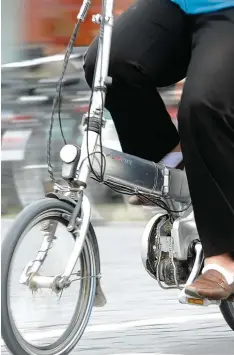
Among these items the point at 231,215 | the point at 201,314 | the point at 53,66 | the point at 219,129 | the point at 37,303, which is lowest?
the point at 53,66

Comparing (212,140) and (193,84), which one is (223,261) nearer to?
(212,140)

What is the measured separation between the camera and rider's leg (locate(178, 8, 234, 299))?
13.4 feet

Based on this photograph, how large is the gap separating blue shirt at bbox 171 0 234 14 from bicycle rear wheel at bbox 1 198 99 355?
2.73ft

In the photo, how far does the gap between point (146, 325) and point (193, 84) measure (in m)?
1.53

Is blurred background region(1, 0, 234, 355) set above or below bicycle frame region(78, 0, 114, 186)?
below

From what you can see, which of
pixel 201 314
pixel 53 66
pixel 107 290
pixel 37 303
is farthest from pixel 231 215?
pixel 53 66

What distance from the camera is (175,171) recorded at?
465cm

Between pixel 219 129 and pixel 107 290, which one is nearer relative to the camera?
pixel 219 129

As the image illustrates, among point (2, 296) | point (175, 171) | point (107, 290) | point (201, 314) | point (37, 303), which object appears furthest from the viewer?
point (107, 290)

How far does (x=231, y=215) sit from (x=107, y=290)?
223 cm

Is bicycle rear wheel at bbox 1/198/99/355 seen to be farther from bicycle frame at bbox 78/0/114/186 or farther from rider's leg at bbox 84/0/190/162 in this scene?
rider's leg at bbox 84/0/190/162

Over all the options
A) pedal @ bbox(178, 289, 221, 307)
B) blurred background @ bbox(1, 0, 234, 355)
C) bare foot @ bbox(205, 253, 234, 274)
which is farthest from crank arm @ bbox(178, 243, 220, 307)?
blurred background @ bbox(1, 0, 234, 355)

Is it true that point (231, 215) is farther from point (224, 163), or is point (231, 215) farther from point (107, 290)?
point (107, 290)

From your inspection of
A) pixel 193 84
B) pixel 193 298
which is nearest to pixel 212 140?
pixel 193 84
